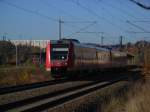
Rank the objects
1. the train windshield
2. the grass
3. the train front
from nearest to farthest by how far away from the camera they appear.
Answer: the train front, the train windshield, the grass

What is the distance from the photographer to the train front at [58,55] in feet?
113

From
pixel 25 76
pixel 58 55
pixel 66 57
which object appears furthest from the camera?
pixel 25 76

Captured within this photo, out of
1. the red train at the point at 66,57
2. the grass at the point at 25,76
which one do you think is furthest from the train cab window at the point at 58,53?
the grass at the point at 25,76

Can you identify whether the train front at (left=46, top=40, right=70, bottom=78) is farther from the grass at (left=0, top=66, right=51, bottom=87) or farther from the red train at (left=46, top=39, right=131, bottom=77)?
the grass at (left=0, top=66, right=51, bottom=87)

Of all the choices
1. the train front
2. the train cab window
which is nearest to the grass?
the train front

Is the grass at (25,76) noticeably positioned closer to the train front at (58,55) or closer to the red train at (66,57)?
the red train at (66,57)

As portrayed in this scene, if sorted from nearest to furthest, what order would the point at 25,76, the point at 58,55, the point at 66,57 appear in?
1. the point at 66,57
2. the point at 58,55
3. the point at 25,76

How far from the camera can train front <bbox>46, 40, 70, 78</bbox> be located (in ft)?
113

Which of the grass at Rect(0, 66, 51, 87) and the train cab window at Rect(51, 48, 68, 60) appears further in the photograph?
the grass at Rect(0, 66, 51, 87)

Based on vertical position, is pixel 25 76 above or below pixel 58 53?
below

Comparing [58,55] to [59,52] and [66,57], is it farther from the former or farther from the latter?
[66,57]

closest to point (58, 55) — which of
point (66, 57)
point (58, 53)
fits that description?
point (58, 53)

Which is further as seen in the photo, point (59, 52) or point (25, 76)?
point (25, 76)

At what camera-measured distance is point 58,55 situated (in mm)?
34719
